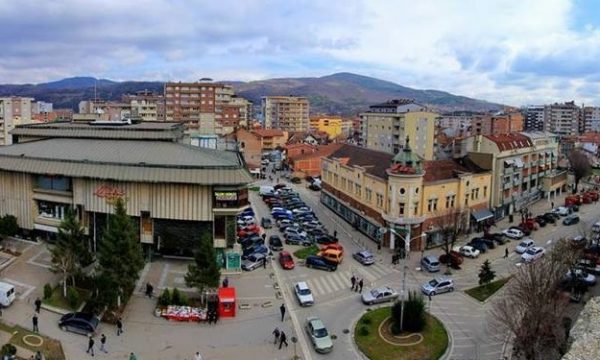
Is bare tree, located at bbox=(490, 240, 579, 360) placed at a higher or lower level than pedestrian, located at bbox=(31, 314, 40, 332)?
higher

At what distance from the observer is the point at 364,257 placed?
51031 mm

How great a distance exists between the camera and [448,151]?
94.4 metres

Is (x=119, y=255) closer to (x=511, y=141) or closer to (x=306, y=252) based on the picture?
(x=306, y=252)

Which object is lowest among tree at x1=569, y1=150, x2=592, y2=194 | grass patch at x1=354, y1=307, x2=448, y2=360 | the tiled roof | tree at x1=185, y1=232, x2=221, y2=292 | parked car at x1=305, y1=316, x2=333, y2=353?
grass patch at x1=354, y1=307, x2=448, y2=360

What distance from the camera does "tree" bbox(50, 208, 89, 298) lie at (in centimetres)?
3931

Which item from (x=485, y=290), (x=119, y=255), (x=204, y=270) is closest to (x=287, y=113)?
(x=485, y=290)

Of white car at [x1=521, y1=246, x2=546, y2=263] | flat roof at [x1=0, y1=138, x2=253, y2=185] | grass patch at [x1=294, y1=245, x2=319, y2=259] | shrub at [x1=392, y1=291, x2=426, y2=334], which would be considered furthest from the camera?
grass patch at [x1=294, y1=245, x2=319, y2=259]

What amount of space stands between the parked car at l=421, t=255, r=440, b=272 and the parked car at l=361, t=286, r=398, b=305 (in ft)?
25.0

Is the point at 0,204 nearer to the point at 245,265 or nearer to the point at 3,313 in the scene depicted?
the point at 3,313

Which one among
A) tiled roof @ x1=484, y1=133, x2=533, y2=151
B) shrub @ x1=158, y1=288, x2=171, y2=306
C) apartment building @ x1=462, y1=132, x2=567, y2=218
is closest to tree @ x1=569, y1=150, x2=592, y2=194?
apartment building @ x1=462, y1=132, x2=567, y2=218

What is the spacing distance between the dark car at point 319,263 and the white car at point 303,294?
5959 mm

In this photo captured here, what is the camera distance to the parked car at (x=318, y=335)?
108ft

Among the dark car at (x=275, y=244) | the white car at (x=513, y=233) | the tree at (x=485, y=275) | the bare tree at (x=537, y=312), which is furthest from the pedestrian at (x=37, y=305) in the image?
the white car at (x=513, y=233)

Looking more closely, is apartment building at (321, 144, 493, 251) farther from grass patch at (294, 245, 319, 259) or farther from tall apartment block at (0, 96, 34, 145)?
tall apartment block at (0, 96, 34, 145)
